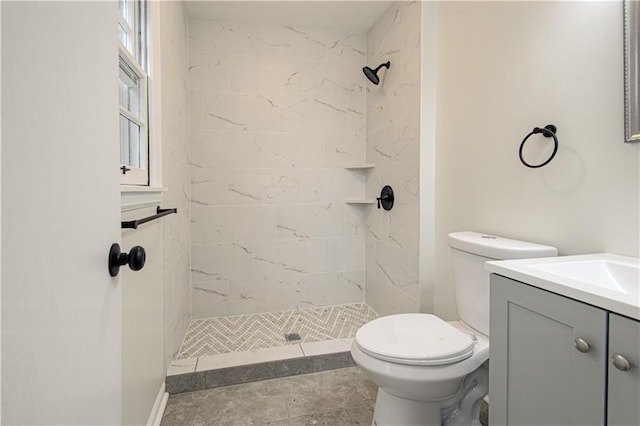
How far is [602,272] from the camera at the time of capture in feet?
3.29

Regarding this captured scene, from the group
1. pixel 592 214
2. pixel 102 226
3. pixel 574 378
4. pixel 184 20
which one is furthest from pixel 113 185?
pixel 184 20

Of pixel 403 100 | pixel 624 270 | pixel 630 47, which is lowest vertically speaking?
pixel 624 270

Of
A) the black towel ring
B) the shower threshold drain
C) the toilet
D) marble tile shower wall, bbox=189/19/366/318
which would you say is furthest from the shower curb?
the black towel ring

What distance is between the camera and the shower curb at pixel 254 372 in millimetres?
1790

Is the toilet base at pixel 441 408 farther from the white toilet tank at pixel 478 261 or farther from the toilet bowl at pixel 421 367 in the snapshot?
the white toilet tank at pixel 478 261

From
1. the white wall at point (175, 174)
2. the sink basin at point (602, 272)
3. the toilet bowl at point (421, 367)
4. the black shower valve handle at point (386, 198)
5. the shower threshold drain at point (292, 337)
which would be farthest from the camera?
the black shower valve handle at point (386, 198)

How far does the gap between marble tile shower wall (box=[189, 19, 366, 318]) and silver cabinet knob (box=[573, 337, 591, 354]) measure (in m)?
2.17

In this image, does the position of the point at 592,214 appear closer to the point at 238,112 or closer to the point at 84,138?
the point at 84,138

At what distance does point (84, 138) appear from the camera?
0.51 m

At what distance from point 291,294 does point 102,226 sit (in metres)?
2.29

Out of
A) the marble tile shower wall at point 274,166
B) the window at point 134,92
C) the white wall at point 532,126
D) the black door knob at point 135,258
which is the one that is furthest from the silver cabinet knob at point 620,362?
the marble tile shower wall at point 274,166

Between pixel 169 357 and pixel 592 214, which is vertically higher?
pixel 592 214

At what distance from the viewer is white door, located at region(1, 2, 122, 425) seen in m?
0.33

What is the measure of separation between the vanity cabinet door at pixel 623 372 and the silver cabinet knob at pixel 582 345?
0.04 meters
